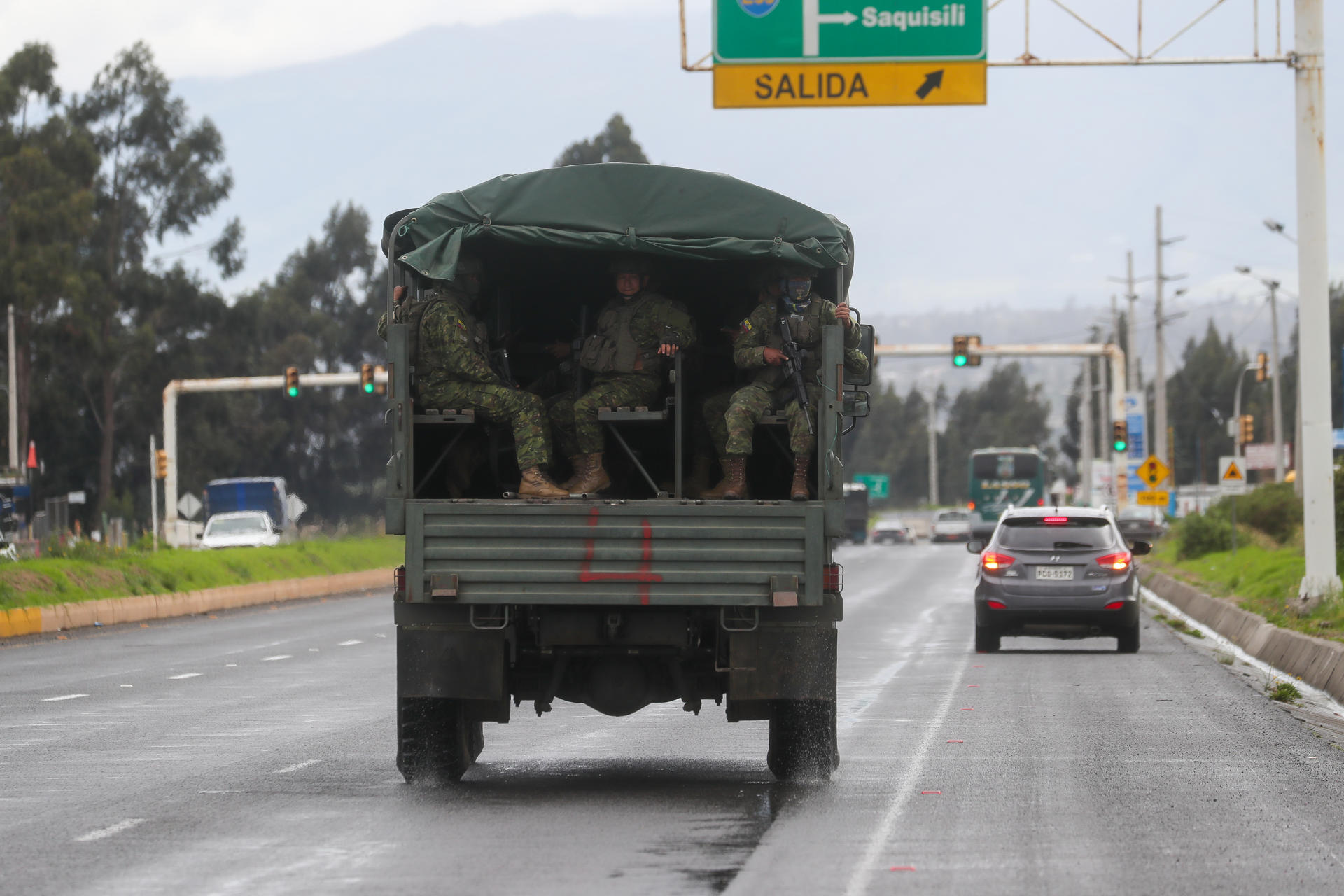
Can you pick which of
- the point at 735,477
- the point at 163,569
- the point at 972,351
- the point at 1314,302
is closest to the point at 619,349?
the point at 735,477

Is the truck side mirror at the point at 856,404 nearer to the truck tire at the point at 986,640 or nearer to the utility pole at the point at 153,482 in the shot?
the truck tire at the point at 986,640

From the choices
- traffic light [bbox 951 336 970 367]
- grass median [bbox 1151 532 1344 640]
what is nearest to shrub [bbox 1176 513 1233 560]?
grass median [bbox 1151 532 1344 640]

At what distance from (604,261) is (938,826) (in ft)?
14.8

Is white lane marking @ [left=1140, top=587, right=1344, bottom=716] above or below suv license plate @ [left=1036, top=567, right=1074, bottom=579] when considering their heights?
below

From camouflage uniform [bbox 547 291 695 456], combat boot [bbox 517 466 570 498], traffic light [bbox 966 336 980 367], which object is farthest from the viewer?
traffic light [bbox 966 336 980 367]

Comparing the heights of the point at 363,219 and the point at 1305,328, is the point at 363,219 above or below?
above

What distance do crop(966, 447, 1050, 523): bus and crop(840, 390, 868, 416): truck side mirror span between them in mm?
70576

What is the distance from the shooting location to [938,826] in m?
8.72

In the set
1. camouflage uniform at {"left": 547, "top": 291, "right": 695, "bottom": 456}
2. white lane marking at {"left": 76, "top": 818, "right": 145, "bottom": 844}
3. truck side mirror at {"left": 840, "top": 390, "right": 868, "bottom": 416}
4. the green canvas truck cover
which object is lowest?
white lane marking at {"left": 76, "top": 818, "right": 145, "bottom": 844}

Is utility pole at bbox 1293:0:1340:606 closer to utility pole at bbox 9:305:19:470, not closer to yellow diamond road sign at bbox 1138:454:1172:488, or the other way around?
yellow diamond road sign at bbox 1138:454:1172:488

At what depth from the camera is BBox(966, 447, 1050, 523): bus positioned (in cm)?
8081

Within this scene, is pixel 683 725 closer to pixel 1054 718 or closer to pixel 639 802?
pixel 1054 718

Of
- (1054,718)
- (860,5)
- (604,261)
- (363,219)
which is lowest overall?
(1054,718)

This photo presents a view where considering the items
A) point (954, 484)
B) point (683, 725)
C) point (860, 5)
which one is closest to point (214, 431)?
point (860, 5)
